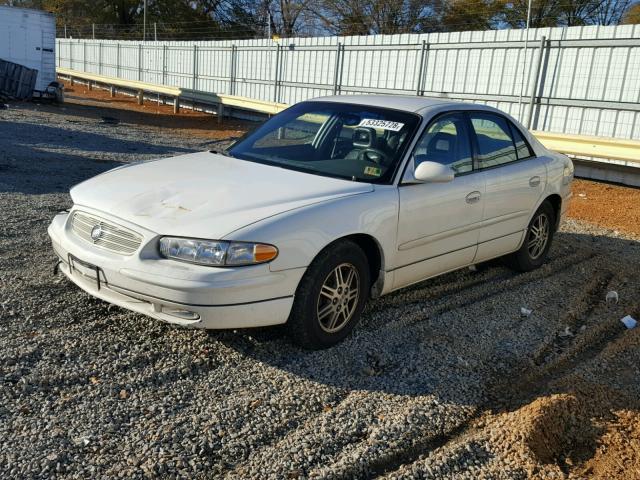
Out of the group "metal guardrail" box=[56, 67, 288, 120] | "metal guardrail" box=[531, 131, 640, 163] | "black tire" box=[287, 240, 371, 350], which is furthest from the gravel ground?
"metal guardrail" box=[56, 67, 288, 120]

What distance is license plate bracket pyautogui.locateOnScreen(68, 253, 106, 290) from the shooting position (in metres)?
3.92

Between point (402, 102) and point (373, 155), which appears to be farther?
point (402, 102)

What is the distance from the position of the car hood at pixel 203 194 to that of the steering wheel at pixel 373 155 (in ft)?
1.20

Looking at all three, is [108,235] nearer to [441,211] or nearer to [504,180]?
[441,211]

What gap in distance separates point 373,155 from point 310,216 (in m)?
1.07

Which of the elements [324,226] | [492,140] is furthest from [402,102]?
[324,226]

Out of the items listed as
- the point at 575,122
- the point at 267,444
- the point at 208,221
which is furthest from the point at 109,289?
the point at 575,122

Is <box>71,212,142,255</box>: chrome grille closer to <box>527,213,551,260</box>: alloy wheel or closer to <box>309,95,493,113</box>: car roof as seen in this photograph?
<box>309,95,493,113</box>: car roof

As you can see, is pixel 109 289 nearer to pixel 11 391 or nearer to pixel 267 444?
pixel 11 391

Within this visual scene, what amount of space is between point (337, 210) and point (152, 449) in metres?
1.82

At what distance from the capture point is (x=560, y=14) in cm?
2725

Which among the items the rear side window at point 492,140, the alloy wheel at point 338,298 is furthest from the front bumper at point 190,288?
the rear side window at point 492,140

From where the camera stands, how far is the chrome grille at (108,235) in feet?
12.6

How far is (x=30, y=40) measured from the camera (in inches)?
950
